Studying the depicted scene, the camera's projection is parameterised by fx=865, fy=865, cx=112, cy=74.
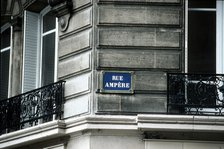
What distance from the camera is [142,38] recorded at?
18.3 metres

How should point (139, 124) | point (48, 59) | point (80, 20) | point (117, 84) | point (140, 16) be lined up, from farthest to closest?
point (48, 59), point (80, 20), point (140, 16), point (117, 84), point (139, 124)

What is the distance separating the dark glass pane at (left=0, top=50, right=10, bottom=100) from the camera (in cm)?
2244

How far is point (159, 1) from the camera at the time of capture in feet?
60.7

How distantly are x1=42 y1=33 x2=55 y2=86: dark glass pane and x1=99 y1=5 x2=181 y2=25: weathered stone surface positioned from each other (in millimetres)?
2651

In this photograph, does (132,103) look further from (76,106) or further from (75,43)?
(75,43)

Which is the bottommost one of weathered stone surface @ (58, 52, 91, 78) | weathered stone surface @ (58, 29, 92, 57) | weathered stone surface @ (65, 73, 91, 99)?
weathered stone surface @ (65, 73, 91, 99)

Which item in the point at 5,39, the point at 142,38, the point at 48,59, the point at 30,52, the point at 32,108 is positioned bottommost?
the point at 32,108

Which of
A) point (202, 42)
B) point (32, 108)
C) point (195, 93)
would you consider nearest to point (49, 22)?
point (32, 108)

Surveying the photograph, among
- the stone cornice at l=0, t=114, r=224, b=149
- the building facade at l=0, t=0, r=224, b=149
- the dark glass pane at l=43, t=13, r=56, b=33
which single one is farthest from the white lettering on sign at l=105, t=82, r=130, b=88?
the dark glass pane at l=43, t=13, r=56, b=33

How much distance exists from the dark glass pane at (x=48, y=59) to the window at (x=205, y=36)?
370 centimetres

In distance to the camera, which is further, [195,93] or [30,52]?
[30,52]

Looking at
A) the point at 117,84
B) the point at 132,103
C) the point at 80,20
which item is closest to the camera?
the point at 132,103

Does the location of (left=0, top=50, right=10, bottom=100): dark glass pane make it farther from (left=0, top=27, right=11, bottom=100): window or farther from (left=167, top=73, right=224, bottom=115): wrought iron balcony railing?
(left=167, top=73, right=224, bottom=115): wrought iron balcony railing

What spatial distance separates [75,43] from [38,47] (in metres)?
2.60
